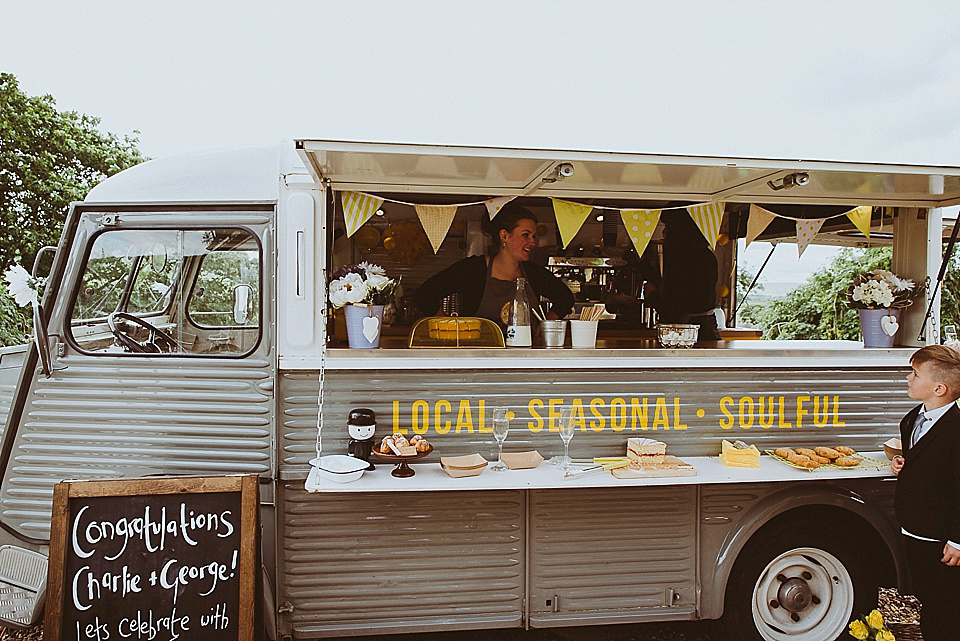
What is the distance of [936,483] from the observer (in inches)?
104

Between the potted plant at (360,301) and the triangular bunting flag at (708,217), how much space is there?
185cm

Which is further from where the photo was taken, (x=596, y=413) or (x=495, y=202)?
(x=495, y=202)

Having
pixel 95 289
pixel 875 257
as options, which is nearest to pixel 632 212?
pixel 95 289

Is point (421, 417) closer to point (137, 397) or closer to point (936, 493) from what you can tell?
point (137, 397)

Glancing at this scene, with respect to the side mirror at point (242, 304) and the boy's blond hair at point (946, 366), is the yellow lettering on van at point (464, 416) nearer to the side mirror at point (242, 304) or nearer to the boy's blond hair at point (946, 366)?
the side mirror at point (242, 304)

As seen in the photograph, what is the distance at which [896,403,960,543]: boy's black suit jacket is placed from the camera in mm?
2613

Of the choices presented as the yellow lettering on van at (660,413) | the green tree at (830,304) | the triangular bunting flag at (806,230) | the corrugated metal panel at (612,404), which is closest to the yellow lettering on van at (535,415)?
the corrugated metal panel at (612,404)

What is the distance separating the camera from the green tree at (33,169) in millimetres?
12383

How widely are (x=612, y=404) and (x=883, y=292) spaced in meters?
1.72

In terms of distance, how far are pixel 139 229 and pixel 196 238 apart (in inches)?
10.0

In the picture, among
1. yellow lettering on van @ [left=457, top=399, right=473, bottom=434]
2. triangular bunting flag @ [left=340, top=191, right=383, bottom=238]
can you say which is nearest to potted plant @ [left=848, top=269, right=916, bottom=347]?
yellow lettering on van @ [left=457, top=399, right=473, bottom=434]

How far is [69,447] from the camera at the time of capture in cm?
288

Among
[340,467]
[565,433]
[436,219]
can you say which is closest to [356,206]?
[436,219]

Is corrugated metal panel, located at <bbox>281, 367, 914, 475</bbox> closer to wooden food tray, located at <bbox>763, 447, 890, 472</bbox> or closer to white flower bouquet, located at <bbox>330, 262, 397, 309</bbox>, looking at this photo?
wooden food tray, located at <bbox>763, 447, 890, 472</bbox>
